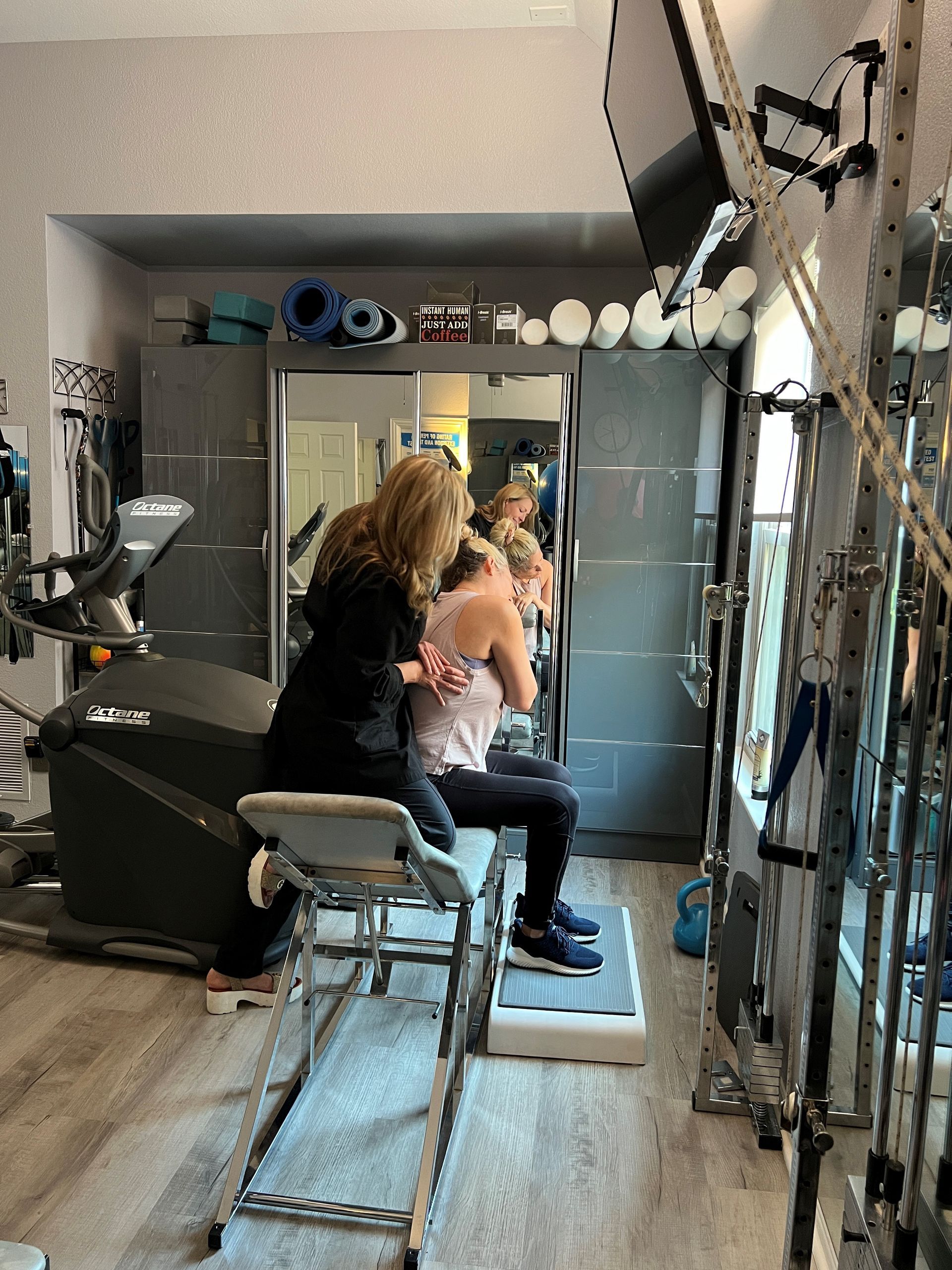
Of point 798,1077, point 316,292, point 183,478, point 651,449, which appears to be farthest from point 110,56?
point 798,1077

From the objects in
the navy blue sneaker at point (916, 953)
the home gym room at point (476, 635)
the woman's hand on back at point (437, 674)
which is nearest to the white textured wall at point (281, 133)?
the home gym room at point (476, 635)

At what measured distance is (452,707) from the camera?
2.31 meters

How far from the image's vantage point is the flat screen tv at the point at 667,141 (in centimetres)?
146

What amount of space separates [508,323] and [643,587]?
114 centimetres

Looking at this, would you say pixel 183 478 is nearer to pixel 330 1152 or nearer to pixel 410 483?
pixel 410 483

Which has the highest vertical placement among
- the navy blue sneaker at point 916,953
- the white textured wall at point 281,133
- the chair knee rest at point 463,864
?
the white textured wall at point 281,133

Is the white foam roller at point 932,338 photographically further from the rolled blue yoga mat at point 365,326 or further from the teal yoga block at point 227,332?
the teal yoga block at point 227,332

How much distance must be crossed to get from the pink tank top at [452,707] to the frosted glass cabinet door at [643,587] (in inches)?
57.3

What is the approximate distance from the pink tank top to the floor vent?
254 centimetres

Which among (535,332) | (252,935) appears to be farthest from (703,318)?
(252,935)

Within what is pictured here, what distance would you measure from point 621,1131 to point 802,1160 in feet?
2.54

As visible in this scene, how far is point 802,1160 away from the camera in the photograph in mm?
1365

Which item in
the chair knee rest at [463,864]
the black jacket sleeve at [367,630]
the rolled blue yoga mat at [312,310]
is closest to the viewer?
the chair knee rest at [463,864]

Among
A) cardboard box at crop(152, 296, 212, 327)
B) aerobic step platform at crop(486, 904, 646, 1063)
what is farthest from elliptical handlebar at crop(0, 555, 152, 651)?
cardboard box at crop(152, 296, 212, 327)
